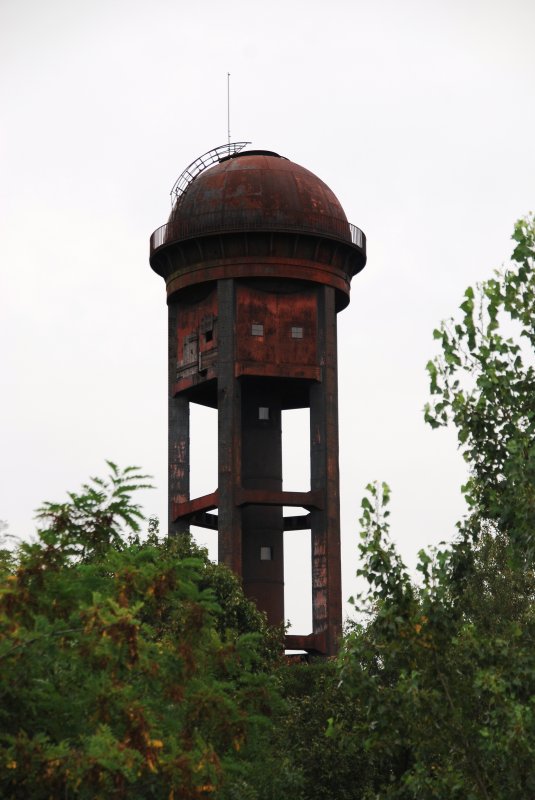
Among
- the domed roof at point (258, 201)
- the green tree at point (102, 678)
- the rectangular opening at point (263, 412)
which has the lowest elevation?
the green tree at point (102, 678)

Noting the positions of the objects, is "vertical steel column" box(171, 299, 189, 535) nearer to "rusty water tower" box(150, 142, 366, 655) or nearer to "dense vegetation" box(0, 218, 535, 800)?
"rusty water tower" box(150, 142, 366, 655)

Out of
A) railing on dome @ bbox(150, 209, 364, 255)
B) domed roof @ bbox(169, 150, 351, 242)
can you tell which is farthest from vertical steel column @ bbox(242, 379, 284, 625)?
domed roof @ bbox(169, 150, 351, 242)

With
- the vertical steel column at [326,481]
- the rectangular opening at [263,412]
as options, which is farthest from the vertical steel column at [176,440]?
the vertical steel column at [326,481]

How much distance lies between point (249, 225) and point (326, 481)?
10.9m

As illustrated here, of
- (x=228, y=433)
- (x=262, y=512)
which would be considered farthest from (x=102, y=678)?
(x=262, y=512)

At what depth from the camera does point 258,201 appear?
6312 centimetres

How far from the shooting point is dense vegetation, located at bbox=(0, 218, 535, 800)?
68.7 ft

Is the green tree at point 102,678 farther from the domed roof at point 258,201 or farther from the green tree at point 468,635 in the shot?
the domed roof at point 258,201

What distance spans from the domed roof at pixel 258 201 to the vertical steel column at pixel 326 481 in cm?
311

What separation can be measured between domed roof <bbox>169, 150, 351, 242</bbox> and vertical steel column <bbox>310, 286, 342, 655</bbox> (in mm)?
3112

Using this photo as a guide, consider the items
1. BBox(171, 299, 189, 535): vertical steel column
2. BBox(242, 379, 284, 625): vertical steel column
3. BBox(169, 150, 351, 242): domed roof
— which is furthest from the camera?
BBox(171, 299, 189, 535): vertical steel column

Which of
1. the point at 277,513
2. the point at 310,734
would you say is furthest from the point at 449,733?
the point at 277,513

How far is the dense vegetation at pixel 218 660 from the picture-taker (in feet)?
68.7

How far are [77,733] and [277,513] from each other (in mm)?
41714
